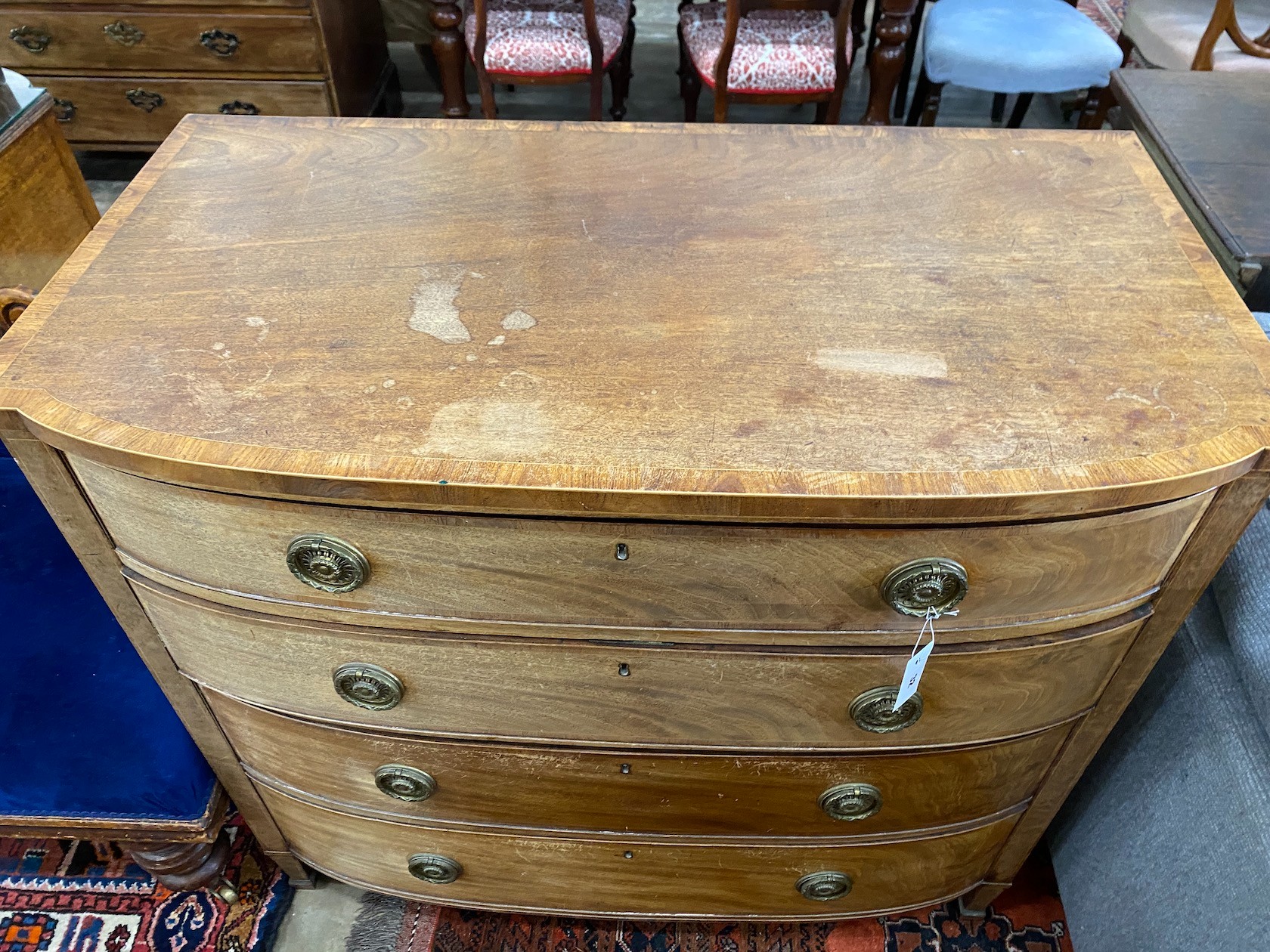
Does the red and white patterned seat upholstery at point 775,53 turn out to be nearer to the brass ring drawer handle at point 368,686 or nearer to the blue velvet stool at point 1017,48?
the blue velvet stool at point 1017,48

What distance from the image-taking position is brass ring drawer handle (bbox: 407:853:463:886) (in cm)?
112

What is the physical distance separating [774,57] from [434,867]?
6.94 ft

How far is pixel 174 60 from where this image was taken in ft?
7.86

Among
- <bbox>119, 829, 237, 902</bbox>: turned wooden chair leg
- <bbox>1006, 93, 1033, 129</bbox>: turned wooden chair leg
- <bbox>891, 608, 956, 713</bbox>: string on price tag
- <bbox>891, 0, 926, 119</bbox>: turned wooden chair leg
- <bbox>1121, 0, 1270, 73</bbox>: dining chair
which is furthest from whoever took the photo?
<bbox>891, 0, 926, 119</bbox>: turned wooden chair leg

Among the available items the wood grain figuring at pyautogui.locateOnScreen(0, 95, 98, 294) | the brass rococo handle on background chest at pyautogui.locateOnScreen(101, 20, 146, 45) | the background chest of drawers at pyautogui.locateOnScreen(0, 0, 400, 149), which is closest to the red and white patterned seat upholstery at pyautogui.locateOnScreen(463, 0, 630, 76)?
the background chest of drawers at pyautogui.locateOnScreen(0, 0, 400, 149)

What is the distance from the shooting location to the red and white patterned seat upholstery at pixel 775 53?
234 centimetres

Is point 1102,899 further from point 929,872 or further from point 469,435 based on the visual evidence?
point 469,435

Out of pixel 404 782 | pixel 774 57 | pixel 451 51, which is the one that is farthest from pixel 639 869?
pixel 451 51

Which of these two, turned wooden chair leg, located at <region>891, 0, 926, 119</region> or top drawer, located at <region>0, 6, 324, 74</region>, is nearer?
top drawer, located at <region>0, 6, 324, 74</region>

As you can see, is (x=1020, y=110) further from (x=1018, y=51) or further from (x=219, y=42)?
(x=219, y=42)

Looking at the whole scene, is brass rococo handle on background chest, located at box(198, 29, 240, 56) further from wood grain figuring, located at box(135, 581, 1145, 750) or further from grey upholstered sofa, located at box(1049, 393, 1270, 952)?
grey upholstered sofa, located at box(1049, 393, 1270, 952)

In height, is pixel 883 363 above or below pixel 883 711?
above

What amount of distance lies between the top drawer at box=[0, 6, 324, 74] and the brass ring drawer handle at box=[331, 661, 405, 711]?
208cm

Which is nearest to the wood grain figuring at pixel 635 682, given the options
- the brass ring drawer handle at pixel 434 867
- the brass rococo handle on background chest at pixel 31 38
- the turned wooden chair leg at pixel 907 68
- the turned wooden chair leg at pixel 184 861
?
the brass ring drawer handle at pixel 434 867
